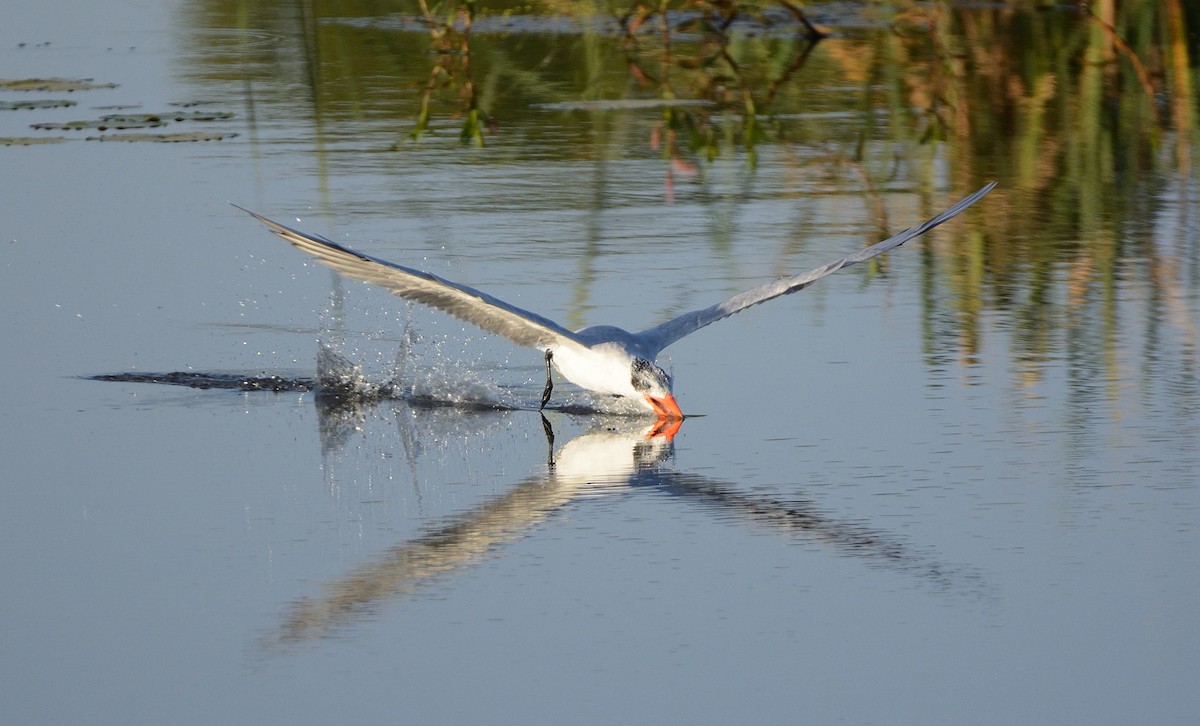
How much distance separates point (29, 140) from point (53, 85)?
2.10 m

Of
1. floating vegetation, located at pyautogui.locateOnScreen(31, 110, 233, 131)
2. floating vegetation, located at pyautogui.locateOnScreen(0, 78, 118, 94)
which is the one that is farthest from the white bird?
floating vegetation, located at pyautogui.locateOnScreen(0, 78, 118, 94)

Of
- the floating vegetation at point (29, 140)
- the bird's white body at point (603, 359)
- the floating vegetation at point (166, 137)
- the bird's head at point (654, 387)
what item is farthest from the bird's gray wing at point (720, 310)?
the floating vegetation at point (29, 140)

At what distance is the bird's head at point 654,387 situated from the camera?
653cm

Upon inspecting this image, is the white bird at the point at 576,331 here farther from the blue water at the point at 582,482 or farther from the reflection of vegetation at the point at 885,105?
the reflection of vegetation at the point at 885,105

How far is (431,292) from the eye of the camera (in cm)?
708

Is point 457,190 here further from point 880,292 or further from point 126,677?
point 126,677

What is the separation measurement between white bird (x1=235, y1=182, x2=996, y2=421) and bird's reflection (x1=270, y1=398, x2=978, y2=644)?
7.5 inches

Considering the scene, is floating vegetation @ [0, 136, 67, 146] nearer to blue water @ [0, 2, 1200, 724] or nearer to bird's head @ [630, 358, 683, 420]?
blue water @ [0, 2, 1200, 724]

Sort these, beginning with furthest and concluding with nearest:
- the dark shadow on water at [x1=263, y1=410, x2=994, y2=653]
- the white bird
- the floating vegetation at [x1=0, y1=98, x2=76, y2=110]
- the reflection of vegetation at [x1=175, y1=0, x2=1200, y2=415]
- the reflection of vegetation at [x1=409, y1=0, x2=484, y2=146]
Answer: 1. the floating vegetation at [x1=0, y1=98, x2=76, y2=110]
2. the reflection of vegetation at [x1=409, y1=0, x2=484, y2=146]
3. the reflection of vegetation at [x1=175, y1=0, x2=1200, y2=415]
4. the white bird
5. the dark shadow on water at [x1=263, y1=410, x2=994, y2=653]

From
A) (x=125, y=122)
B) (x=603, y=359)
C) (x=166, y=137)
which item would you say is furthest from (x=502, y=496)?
(x=125, y=122)

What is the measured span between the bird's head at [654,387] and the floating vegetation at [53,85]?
790 cm

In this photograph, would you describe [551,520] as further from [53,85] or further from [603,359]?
[53,85]

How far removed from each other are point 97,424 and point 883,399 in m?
2.65

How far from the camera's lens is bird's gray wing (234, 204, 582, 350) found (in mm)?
6797
